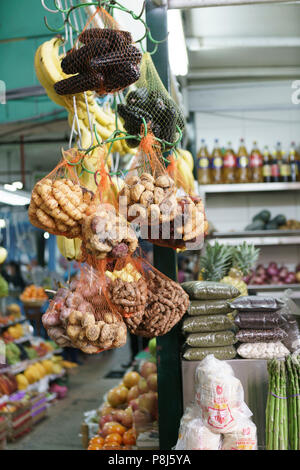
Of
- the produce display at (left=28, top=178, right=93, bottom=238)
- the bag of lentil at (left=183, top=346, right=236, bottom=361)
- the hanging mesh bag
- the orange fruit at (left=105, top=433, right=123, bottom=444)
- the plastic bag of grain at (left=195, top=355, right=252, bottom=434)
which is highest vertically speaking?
the hanging mesh bag

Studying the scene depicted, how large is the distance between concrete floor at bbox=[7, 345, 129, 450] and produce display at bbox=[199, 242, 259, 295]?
2.70 metres

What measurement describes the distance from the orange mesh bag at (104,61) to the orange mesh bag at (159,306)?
784 millimetres

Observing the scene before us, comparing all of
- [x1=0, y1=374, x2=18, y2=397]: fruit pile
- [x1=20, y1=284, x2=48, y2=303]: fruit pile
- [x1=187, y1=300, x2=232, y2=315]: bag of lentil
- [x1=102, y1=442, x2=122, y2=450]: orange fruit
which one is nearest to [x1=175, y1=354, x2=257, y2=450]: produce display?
[x1=187, y1=300, x2=232, y2=315]: bag of lentil

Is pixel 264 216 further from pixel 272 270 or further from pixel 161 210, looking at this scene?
pixel 161 210

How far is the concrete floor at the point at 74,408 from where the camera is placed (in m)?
5.11

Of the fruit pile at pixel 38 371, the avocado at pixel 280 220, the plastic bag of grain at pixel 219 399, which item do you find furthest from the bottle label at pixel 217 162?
the plastic bag of grain at pixel 219 399

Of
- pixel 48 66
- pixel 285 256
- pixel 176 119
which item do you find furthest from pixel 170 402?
pixel 285 256

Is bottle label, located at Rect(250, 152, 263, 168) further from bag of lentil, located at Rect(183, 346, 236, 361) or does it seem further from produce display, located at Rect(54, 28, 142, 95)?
produce display, located at Rect(54, 28, 142, 95)

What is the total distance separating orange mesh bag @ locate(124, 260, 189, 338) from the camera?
189 centimetres

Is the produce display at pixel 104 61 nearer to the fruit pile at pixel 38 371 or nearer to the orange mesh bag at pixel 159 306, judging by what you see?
the orange mesh bag at pixel 159 306

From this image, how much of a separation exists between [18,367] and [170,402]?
4031 millimetres

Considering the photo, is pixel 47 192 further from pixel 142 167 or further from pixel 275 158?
pixel 275 158

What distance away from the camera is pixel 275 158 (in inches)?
248

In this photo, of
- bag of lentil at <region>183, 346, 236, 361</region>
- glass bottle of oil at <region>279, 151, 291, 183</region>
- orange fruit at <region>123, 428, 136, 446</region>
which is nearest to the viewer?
bag of lentil at <region>183, 346, 236, 361</region>
